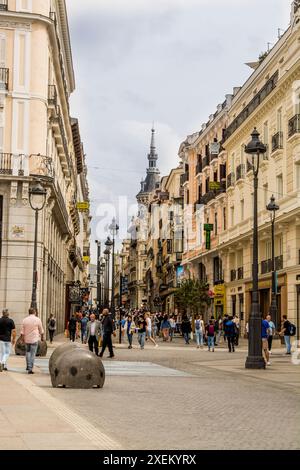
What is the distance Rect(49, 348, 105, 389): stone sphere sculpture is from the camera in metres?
15.9

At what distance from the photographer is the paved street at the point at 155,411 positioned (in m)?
9.05

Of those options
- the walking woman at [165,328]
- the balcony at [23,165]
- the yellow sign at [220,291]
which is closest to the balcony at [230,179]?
the yellow sign at [220,291]

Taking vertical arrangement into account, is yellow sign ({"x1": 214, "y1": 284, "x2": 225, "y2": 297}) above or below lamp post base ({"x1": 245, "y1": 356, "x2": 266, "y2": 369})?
above

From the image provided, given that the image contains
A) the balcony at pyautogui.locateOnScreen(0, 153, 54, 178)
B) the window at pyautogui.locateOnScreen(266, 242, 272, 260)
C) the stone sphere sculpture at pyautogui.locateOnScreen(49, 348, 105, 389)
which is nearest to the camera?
the stone sphere sculpture at pyautogui.locateOnScreen(49, 348, 105, 389)

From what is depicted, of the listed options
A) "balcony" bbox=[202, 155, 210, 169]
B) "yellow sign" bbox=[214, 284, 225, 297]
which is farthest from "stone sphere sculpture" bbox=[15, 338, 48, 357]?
"balcony" bbox=[202, 155, 210, 169]

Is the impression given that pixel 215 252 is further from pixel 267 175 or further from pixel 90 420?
pixel 90 420

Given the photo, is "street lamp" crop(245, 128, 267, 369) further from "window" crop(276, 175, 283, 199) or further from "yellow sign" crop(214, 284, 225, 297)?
"yellow sign" crop(214, 284, 225, 297)

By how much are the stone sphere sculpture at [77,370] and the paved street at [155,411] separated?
478 millimetres

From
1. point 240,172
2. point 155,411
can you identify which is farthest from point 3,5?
point 155,411

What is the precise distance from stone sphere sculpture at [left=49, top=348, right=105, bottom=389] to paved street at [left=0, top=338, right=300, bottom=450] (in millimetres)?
478

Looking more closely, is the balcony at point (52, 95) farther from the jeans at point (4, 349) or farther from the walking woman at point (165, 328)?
the jeans at point (4, 349)

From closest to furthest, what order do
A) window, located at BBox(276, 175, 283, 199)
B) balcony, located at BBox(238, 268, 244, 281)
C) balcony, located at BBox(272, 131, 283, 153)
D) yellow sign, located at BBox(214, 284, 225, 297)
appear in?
balcony, located at BBox(272, 131, 283, 153), window, located at BBox(276, 175, 283, 199), balcony, located at BBox(238, 268, 244, 281), yellow sign, located at BBox(214, 284, 225, 297)

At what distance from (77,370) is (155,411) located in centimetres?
391
